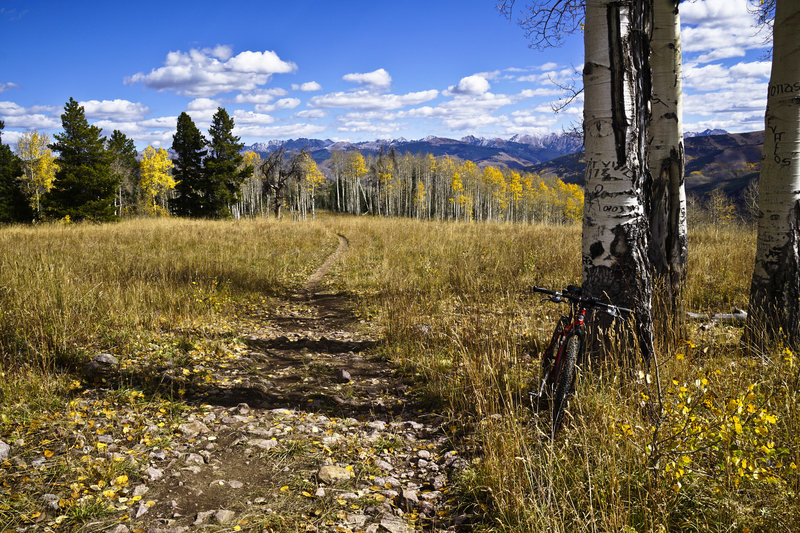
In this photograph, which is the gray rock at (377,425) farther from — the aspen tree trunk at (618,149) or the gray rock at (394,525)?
the aspen tree trunk at (618,149)

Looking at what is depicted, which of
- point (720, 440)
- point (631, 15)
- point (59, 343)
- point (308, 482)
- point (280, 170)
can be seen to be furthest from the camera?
point (280, 170)

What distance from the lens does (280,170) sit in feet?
110

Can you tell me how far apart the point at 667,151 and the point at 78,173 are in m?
32.9

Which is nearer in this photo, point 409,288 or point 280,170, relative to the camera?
point 409,288

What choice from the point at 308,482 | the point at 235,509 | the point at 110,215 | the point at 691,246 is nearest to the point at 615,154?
the point at 308,482

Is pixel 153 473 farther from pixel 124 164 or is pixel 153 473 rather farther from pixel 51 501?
pixel 124 164

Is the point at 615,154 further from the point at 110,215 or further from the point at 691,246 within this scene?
the point at 110,215

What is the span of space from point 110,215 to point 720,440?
33798 mm

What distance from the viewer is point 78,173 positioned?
26688 mm

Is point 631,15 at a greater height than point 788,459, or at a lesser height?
greater

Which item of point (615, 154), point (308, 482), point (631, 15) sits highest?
point (631, 15)

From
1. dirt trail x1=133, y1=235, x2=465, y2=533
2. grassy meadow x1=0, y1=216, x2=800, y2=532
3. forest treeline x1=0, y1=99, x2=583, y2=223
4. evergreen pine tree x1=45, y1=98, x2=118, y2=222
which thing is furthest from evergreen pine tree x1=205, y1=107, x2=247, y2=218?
dirt trail x1=133, y1=235, x2=465, y2=533

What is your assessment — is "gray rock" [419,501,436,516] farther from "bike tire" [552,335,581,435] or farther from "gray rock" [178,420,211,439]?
"gray rock" [178,420,211,439]

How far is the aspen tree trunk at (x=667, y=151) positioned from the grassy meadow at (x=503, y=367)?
41.8 inches
